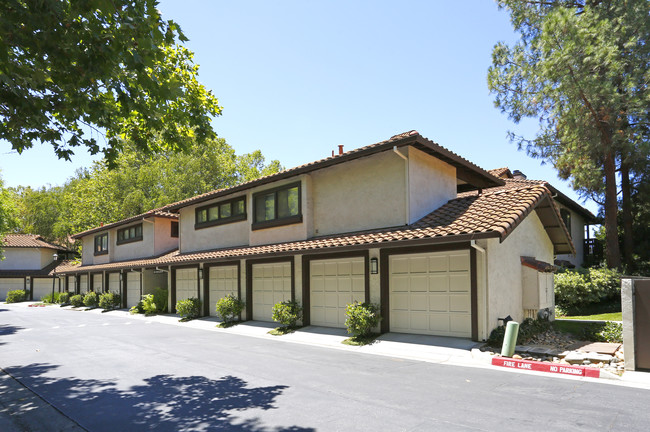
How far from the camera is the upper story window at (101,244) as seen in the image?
34188 millimetres

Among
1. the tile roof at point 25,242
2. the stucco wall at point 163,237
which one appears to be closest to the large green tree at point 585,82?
the stucco wall at point 163,237

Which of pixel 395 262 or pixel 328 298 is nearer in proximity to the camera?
pixel 395 262

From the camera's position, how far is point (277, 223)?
57.0 ft

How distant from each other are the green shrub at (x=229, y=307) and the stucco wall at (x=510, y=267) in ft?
35.0

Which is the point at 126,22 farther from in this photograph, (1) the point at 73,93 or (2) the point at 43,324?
(2) the point at 43,324

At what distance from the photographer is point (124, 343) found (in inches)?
559

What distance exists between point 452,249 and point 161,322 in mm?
15224

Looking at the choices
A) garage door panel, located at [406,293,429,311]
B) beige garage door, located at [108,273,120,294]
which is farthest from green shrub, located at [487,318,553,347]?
beige garage door, located at [108,273,120,294]

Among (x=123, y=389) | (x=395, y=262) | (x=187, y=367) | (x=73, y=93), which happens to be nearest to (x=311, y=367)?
(x=187, y=367)

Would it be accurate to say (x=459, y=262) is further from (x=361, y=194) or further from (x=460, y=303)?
(x=361, y=194)

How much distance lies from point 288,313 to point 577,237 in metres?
23.4

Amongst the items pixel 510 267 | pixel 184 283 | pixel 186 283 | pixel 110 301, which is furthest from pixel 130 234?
pixel 510 267

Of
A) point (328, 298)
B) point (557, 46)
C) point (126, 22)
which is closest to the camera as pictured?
point (126, 22)

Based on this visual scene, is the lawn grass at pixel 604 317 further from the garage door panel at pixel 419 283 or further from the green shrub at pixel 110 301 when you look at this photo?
the green shrub at pixel 110 301
